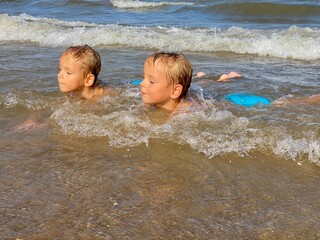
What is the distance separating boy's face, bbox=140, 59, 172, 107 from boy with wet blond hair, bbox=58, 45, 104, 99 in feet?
3.02

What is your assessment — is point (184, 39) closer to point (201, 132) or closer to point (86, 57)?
point (86, 57)

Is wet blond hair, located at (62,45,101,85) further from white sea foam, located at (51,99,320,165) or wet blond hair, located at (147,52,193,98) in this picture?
wet blond hair, located at (147,52,193,98)

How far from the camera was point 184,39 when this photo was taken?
31.9 feet

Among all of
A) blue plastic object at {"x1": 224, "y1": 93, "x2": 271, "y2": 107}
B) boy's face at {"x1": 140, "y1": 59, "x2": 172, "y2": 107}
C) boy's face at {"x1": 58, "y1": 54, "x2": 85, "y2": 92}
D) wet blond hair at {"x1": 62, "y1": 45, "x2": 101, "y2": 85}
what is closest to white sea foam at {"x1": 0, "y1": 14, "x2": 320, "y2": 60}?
blue plastic object at {"x1": 224, "y1": 93, "x2": 271, "y2": 107}

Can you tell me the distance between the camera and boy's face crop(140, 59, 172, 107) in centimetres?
422

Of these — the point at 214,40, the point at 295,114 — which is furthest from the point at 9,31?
the point at 295,114

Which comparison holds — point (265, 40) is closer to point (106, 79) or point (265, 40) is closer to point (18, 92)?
point (106, 79)

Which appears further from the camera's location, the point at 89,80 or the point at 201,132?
the point at 89,80

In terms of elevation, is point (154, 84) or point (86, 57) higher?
point (86, 57)

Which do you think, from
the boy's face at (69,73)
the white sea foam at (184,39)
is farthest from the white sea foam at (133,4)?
the boy's face at (69,73)

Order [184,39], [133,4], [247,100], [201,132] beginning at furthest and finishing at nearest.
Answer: [133,4]
[184,39]
[247,100]
[201,132]

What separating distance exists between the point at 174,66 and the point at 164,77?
0.43 feet

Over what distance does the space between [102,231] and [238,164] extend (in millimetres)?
1209

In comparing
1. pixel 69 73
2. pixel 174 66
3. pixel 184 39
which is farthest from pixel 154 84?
pixel 184 39
